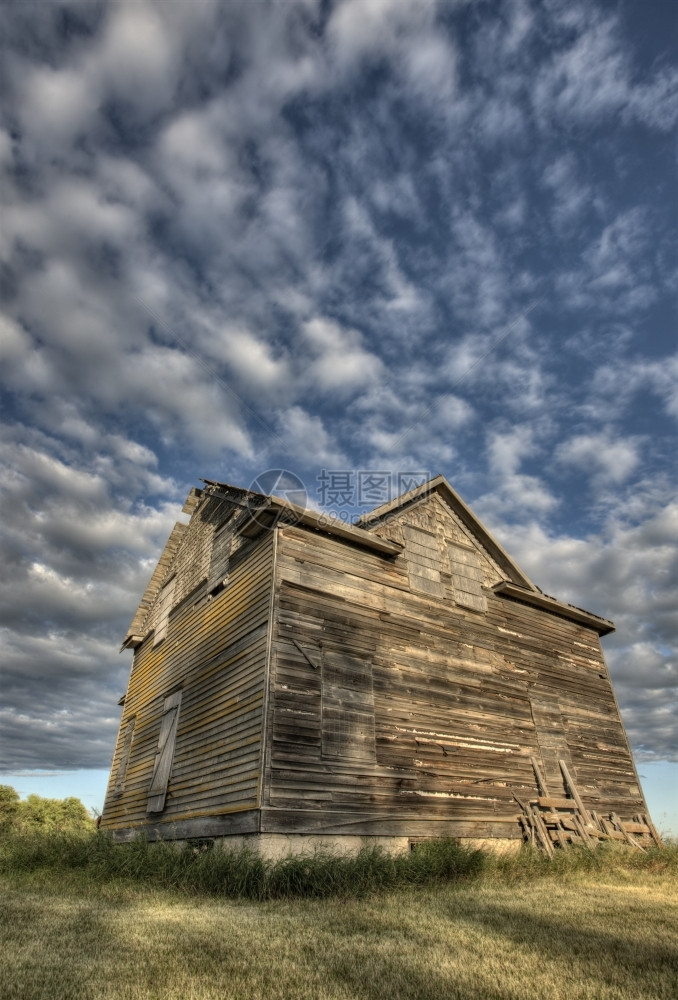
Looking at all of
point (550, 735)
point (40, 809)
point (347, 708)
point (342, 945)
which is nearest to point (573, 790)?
point (550, 735)

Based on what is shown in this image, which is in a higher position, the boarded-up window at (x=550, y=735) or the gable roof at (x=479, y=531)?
the gable roof at (x=479, y=531)

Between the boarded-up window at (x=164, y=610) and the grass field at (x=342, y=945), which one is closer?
the grass field at (x=342, y=945)

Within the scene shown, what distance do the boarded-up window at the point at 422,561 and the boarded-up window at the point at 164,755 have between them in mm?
6678

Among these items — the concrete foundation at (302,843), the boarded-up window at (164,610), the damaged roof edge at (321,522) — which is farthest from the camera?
the boarded-up window at (164,610)

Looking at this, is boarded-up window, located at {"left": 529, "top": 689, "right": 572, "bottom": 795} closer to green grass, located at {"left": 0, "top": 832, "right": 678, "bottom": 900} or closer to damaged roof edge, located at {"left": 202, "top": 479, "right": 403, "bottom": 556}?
green grass, located at {"left": 0, "top": 832, "right": 678, "bottom": 900}

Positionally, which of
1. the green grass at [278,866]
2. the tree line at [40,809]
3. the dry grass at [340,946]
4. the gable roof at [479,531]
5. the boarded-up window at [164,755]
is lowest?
the dry grass at [340,946]

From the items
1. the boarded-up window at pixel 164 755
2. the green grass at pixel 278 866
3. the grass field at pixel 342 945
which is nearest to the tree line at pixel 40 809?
the boarded-up window at pixel 164 755

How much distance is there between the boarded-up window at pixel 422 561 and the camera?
14.7m

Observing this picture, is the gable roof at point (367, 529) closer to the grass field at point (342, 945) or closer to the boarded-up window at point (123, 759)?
the boarded-up window at point (123, 759)

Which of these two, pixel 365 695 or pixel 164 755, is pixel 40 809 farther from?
pixel 365 695

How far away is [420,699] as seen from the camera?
13.0 m

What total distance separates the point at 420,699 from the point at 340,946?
769 cm

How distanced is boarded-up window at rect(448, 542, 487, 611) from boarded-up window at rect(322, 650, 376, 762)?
4.46 metres

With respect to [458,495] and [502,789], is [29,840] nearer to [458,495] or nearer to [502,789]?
[502,789]
